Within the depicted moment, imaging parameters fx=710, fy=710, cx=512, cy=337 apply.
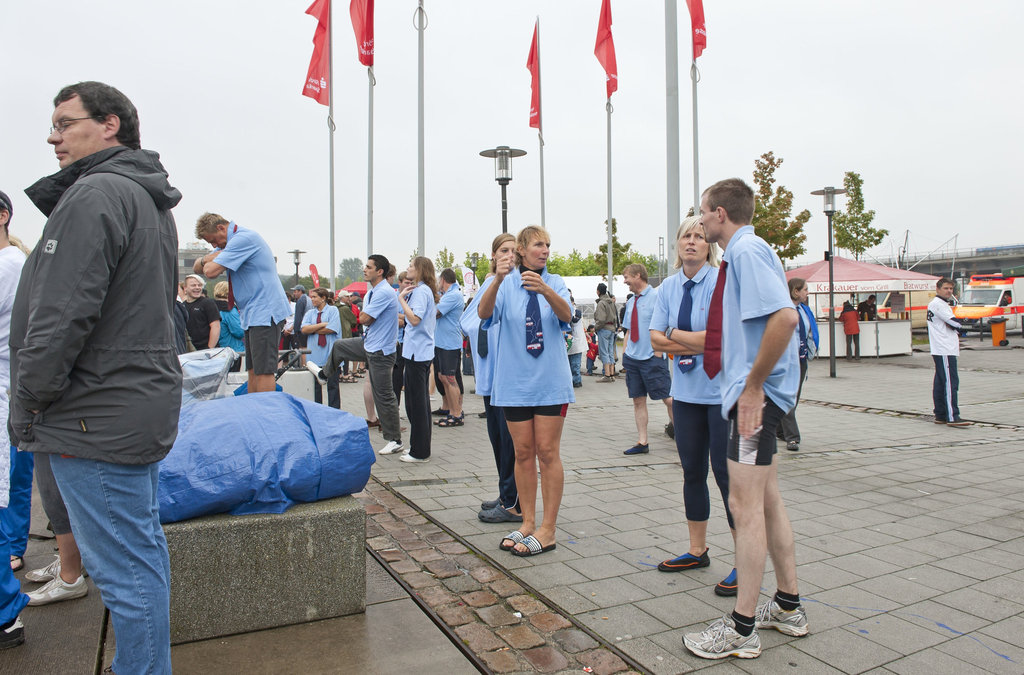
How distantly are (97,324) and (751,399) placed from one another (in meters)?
2.38

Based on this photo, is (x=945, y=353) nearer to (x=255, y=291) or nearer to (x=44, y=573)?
(x=255, y=291)

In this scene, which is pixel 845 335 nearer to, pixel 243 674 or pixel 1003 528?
pixel 1003 528

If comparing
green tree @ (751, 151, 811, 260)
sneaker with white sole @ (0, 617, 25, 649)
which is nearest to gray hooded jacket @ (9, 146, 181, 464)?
sneaker with white sole @ (0, 617, 25, 649)

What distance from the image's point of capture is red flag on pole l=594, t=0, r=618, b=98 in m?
17.1

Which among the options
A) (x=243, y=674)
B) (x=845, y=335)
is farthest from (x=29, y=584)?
(x=845, y=335)

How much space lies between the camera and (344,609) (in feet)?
11.0

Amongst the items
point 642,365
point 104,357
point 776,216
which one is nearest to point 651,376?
point 642,365

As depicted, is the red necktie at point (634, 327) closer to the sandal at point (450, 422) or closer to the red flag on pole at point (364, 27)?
the sandal at point (450, 422)

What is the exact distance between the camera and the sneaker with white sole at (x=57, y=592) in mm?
3510

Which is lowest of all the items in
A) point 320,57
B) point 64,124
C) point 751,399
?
point 751,399

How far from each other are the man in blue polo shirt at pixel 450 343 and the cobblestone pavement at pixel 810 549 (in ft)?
2.06

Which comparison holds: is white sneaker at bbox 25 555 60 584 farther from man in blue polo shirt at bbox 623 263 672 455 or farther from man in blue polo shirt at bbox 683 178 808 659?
A: man in blue polo shirt at bbox 623 263 672 455

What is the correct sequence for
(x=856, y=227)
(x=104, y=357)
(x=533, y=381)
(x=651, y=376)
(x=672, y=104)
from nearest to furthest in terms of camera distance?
(x=104, y=357) < (x=533, y=381) < (x=651, y=376) < (x=672, y=104) < (x=856, y=227)

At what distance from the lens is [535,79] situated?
22.2 meters
